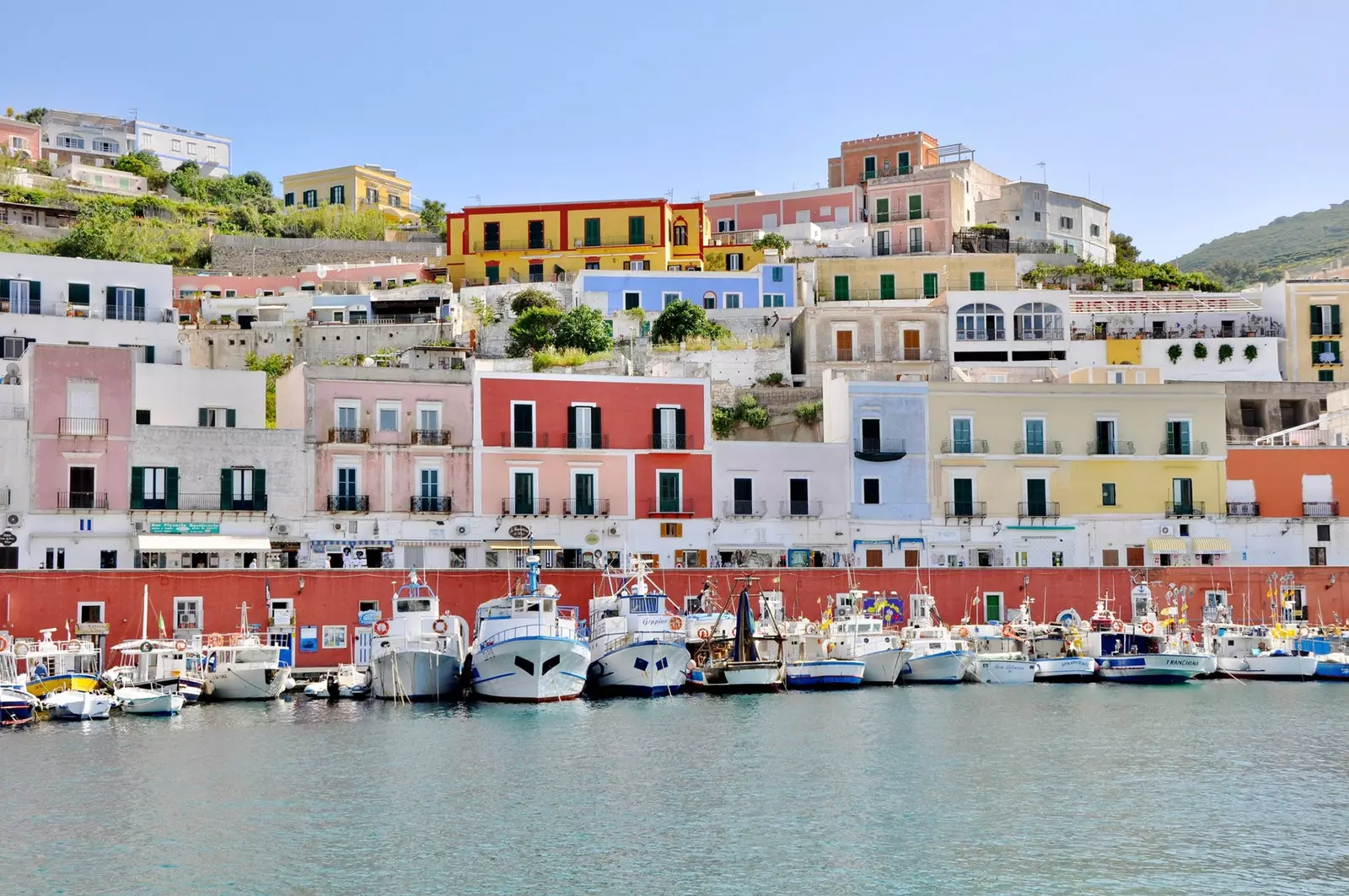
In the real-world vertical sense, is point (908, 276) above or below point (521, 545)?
above

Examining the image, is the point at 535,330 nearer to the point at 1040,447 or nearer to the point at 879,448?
the point at 879,448

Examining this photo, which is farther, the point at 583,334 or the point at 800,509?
the point at 583,334

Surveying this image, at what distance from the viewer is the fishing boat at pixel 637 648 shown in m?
47.3

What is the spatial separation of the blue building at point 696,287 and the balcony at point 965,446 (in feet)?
53.1

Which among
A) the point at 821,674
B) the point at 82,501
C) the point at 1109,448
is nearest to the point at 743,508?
the point at 821,674

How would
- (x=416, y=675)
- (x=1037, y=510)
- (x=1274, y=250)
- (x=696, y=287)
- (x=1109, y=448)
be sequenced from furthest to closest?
(x=1274, y=250), (x=696, y=287), (x=1109, y=448), (x=1037, y=510), (x=416, y=675)

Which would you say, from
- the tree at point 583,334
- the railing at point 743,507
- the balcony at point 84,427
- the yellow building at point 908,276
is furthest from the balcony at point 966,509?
the balcony at point 84,427

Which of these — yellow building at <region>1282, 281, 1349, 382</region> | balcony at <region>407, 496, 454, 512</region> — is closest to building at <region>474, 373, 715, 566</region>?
balcony at <region>407, 496, 454, 512</region>

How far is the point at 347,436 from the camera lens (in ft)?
184

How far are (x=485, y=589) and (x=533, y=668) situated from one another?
23.7ft

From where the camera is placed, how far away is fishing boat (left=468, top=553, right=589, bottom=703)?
149 ft

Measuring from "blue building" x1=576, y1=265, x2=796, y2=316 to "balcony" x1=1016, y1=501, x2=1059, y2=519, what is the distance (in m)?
18.6

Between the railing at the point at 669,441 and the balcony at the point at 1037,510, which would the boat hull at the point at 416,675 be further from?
the balcony at the point at 1037,510

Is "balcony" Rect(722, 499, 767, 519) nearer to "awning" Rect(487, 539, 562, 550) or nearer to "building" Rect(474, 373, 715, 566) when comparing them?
"building" Rect(474, 373, 715, 566)
